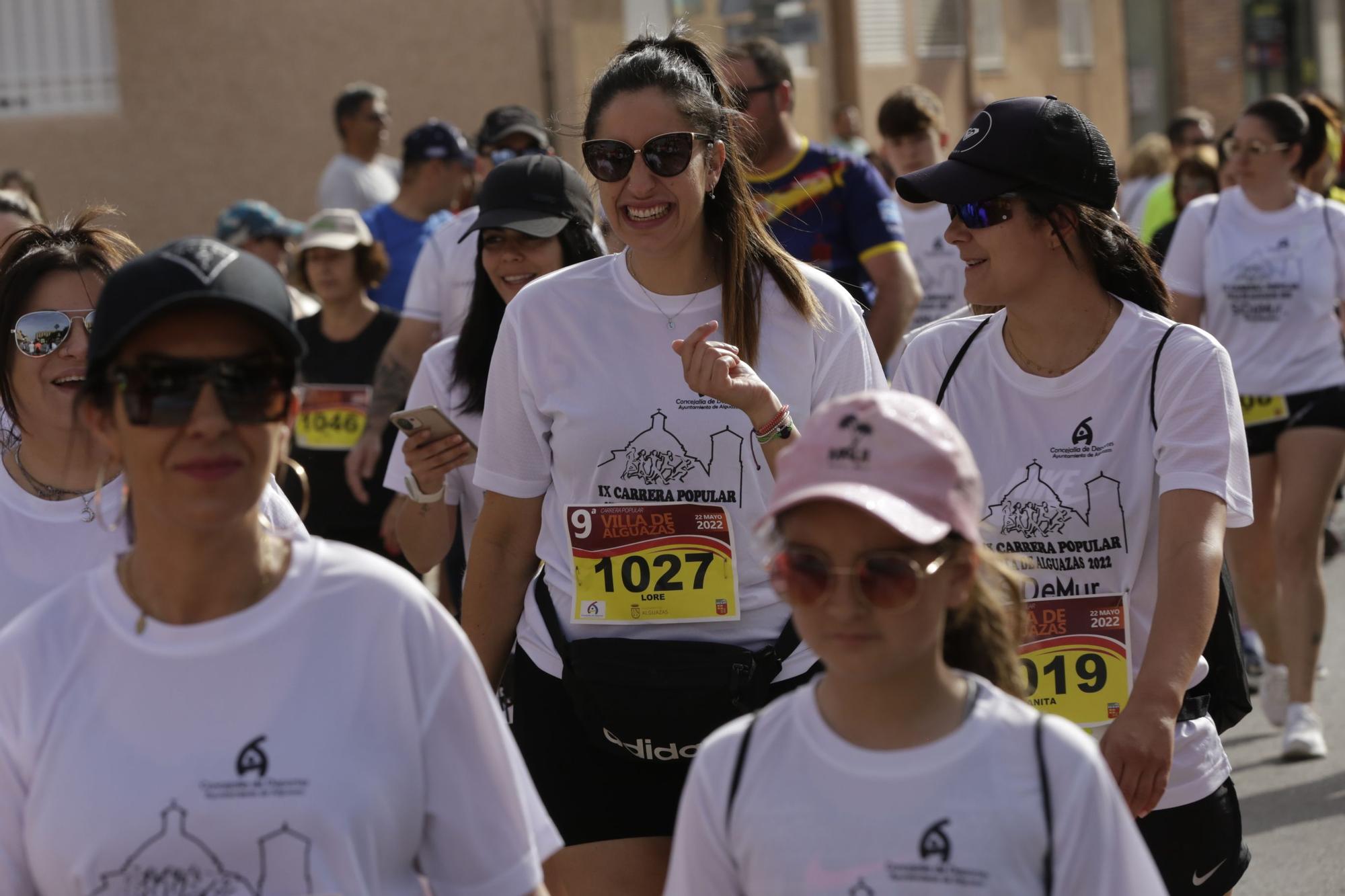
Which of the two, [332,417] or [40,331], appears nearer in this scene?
[40,331]

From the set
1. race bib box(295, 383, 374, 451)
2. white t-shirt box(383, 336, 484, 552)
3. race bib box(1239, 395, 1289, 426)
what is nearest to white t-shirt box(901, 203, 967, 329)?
race bib box(1239, 395, 1289, 426)

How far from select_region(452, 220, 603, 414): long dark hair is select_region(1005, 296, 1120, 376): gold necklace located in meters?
1.73

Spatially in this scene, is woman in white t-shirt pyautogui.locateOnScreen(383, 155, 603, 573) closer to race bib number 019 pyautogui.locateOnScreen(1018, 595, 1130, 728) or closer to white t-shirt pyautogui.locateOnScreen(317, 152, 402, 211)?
race bib number 019 pyautogui.locateOnScreen(1018, 595, 1130, 728)

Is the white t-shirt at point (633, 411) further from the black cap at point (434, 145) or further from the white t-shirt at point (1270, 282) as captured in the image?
the black cap at point (434, 145)

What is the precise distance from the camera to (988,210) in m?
3.62

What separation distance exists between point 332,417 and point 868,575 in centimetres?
569

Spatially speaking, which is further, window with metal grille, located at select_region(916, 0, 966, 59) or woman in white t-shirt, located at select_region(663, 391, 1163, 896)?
window with metal grille, located at select_region(916, 0, 966, 59)

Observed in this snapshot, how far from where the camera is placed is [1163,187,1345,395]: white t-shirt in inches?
303

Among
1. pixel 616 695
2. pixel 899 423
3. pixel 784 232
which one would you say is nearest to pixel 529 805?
pixel 899 423

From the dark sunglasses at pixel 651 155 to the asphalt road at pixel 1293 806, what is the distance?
123 inches

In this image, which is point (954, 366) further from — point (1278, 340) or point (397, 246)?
point (397, 246)

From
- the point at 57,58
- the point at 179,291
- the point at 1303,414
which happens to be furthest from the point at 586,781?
the point at 57,58

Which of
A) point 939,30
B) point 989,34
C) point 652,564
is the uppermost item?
point 989,34

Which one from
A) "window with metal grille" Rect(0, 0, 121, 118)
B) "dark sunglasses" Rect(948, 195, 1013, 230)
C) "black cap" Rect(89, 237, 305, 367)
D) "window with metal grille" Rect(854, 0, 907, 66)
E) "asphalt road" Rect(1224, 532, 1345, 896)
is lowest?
"asphalt road" Rect(1224, 532, 1345, 896)
